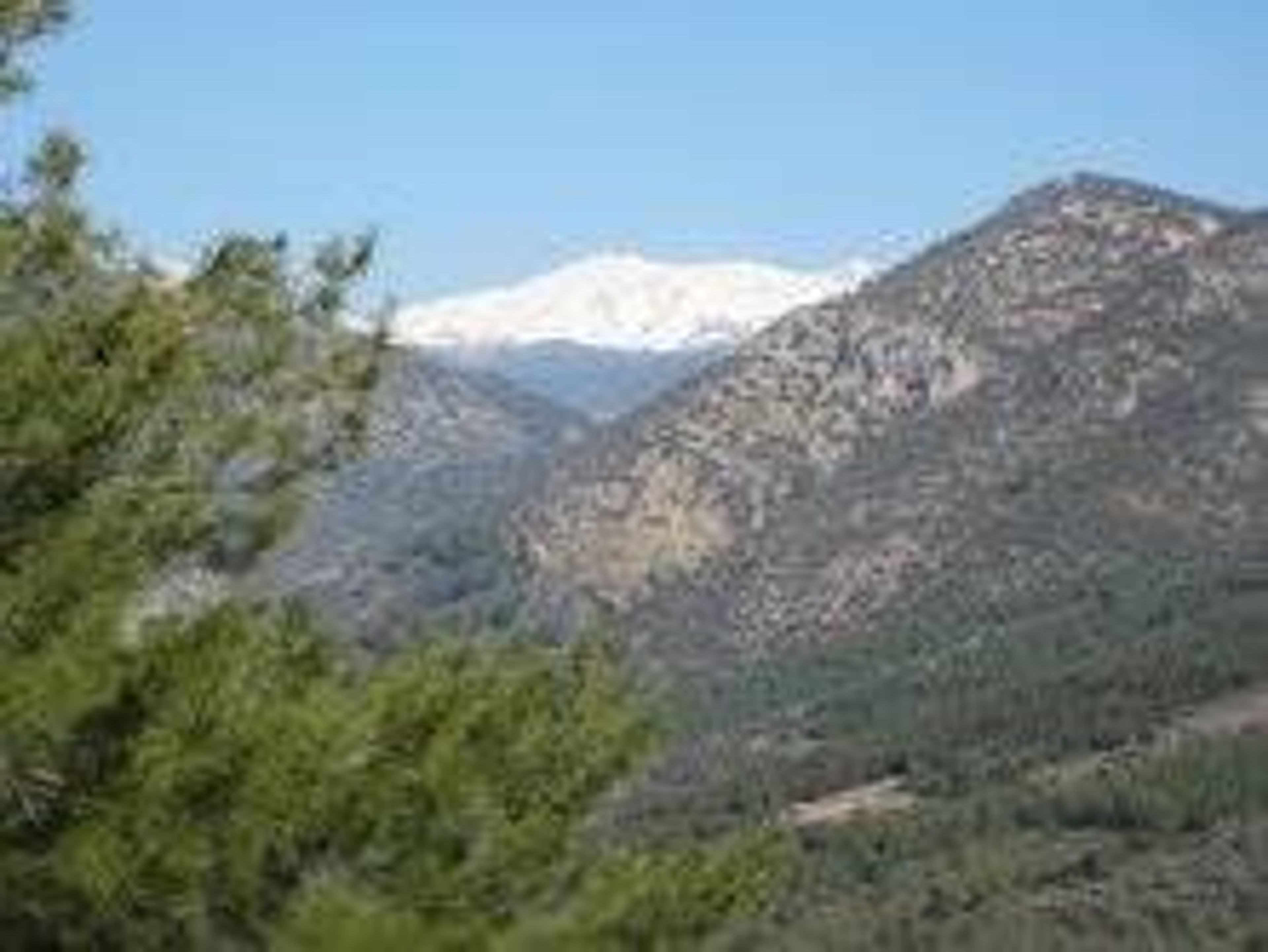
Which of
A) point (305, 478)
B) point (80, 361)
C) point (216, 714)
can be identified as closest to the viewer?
point (216, 714)

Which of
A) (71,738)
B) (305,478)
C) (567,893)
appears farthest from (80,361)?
A: (567,893)

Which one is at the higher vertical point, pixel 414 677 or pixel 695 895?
pixel 414 677

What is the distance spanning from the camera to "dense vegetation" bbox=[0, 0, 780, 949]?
49.2 ft

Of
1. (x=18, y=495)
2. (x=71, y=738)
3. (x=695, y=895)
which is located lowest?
(x=695, y=895)

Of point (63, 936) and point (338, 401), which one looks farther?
point (338, 401)

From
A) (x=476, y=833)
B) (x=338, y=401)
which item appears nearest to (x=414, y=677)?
(x=476, y=833)

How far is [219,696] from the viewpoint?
598 inches

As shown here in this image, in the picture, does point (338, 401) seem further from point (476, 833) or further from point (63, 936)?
point (63, 936)

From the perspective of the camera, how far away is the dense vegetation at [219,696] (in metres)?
15.0

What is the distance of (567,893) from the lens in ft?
65.8

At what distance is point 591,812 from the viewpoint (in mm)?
21469

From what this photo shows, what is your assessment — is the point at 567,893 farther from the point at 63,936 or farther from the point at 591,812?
the point at 63,936

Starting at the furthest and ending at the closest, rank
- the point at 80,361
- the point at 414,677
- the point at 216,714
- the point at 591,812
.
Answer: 1. the point at 591,812
2. the point at 414,677
3. the point at 80,361
4. the point at 216,714

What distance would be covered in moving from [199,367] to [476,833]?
3348 mm
